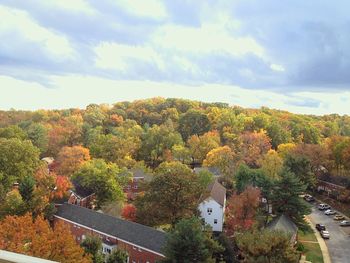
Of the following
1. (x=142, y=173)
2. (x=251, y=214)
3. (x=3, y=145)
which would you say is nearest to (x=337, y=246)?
(x=251, y=214)

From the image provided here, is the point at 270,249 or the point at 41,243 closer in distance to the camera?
the point at 41,243

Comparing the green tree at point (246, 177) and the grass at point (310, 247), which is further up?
the green tree at point (246, 177)

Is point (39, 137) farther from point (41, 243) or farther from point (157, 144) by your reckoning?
point (41, 243)

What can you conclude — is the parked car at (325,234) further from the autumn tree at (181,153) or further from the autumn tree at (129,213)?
the autumn tree at (181,153)

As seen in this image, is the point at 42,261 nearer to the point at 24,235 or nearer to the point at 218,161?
the point at 24,235

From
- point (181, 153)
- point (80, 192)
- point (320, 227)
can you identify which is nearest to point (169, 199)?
point (80, 192)

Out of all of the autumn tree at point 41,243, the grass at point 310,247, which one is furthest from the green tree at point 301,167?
the autumn tree at point 41,243
